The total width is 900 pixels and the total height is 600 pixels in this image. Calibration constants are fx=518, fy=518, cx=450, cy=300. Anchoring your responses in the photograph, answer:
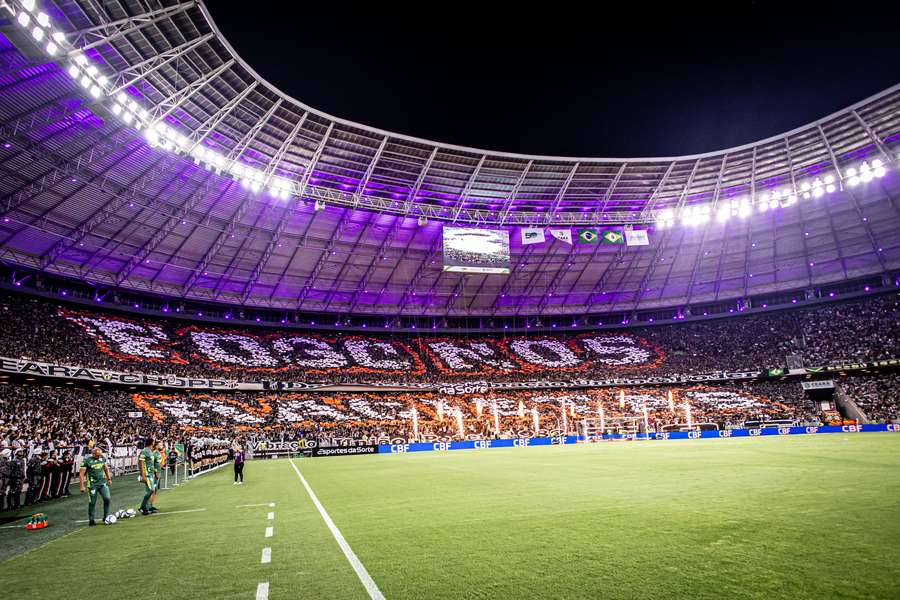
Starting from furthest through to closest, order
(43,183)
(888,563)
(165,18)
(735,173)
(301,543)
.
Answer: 1. (735,173)
2. (43,183)
3. (165,18)
4. (301,543)
5. (888,563)

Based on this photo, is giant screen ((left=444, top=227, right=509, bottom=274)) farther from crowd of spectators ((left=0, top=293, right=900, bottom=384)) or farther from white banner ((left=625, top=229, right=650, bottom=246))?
crowd of spectators ((left=0, top=293, right=900, bottom=384))

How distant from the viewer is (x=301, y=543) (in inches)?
350

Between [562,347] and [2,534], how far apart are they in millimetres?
65736

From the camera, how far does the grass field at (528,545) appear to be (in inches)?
221

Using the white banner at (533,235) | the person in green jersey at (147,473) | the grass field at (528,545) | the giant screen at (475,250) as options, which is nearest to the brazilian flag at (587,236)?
the white banner at (533,235)

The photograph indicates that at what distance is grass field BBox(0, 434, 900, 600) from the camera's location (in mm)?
5621

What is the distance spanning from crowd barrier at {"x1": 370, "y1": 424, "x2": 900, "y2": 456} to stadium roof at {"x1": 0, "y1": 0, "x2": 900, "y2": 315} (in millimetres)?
20606

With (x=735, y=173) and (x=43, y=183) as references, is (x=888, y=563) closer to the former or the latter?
(x=43, y=183)

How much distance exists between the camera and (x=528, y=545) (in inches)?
302

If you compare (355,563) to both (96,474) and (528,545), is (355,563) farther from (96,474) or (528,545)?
(96,474)

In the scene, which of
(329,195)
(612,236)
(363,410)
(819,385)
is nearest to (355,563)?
(329,195)

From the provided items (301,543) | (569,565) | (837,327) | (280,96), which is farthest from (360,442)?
(837,327)

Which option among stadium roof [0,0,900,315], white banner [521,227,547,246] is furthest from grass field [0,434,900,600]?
white banner [521,227,547,246]

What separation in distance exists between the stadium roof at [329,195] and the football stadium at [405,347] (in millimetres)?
276
